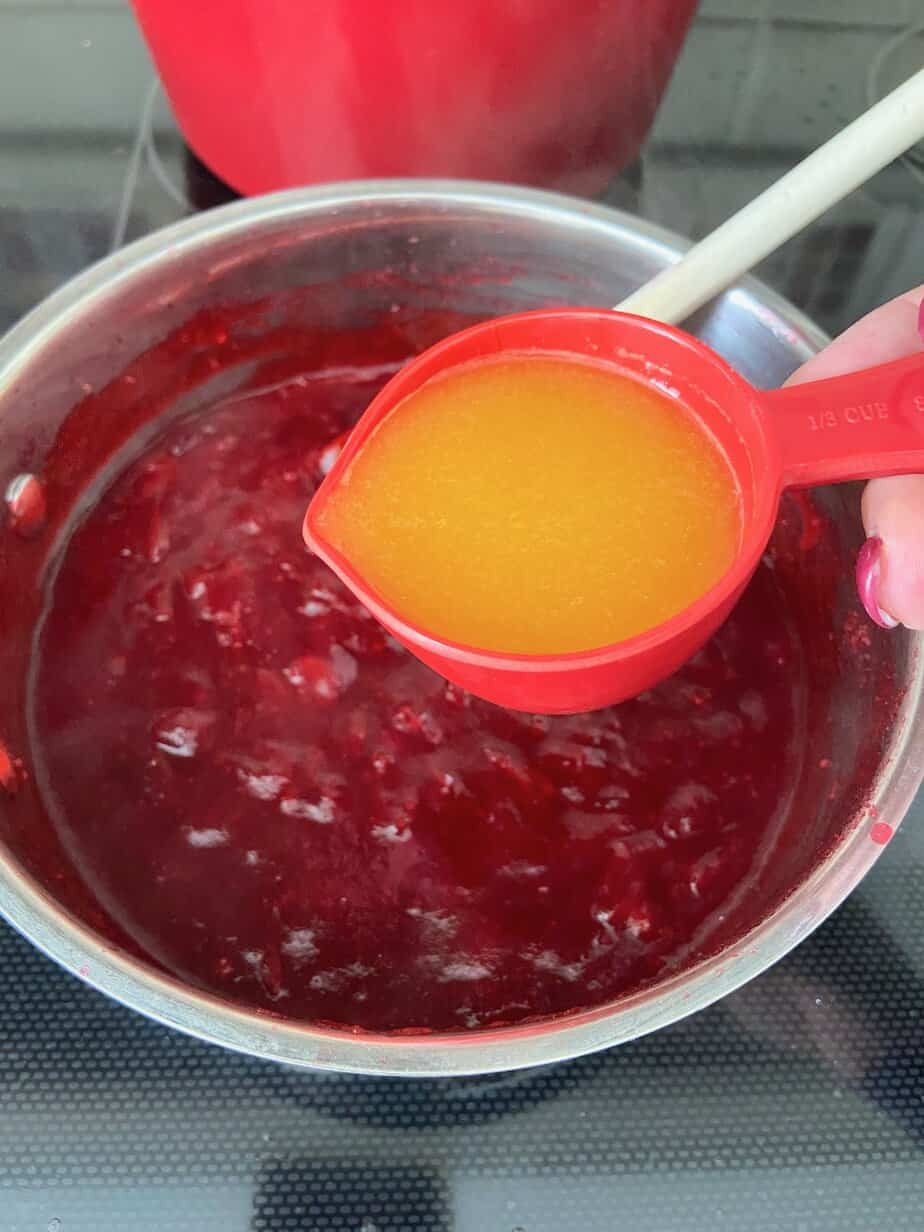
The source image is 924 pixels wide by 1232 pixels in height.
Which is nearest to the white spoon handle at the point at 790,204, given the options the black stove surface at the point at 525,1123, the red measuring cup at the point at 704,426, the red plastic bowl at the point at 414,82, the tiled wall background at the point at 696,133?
the red measuring cup at the point at 704,426

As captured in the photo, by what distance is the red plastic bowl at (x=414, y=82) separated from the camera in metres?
0.87

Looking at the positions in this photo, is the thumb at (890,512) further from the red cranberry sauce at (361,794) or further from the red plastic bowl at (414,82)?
the red plastic bowl at (414,82)

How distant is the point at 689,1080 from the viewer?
2.52 feet

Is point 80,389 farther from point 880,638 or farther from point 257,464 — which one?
point 880,638

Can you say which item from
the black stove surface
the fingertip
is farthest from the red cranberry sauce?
the fingertip

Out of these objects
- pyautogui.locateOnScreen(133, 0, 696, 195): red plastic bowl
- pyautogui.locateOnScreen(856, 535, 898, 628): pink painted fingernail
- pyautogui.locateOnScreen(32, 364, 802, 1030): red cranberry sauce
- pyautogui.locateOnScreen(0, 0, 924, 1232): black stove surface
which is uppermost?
pyautogui.locateOnScreen(133, 0, 696, 195): red plastic bowl

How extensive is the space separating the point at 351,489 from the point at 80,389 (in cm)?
34

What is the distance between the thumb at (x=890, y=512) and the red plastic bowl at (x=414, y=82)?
1.15 ft

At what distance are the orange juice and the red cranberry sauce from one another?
16 centimetres

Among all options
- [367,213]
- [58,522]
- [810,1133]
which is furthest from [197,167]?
[810,1133]

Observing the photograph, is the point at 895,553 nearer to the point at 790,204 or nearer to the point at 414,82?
the point at 790,204

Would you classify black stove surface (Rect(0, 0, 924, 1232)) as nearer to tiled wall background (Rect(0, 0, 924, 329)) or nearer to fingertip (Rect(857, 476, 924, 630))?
fingertip (Rect(857, 476, 924, 630))

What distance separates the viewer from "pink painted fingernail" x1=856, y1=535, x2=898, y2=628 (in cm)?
72

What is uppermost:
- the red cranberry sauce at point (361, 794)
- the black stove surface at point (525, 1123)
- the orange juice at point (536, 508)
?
the orange juice at point (536, 508)
